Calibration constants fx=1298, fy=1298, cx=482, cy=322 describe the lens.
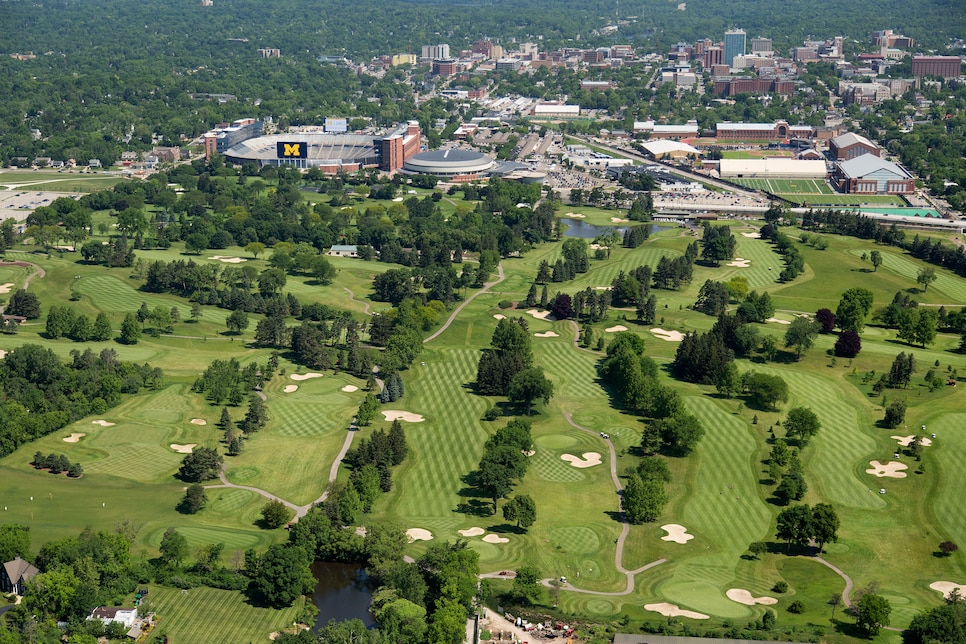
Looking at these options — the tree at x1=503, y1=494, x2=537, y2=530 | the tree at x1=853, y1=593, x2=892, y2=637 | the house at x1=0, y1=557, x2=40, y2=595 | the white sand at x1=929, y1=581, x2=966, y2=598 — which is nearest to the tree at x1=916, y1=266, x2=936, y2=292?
the white sand at x1=929, y1=581, x2=966, y2=598

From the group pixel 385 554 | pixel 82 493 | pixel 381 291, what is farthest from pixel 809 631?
pixel 381 291

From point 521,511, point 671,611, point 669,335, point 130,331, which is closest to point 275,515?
point 521,511

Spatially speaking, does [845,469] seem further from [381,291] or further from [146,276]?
[146,276]

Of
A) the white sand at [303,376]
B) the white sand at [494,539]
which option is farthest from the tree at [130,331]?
the white sand at [494,539]

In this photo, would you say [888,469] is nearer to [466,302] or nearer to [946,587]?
[946,587]

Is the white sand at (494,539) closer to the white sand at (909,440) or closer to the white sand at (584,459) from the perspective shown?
the white sand at (584,459)
